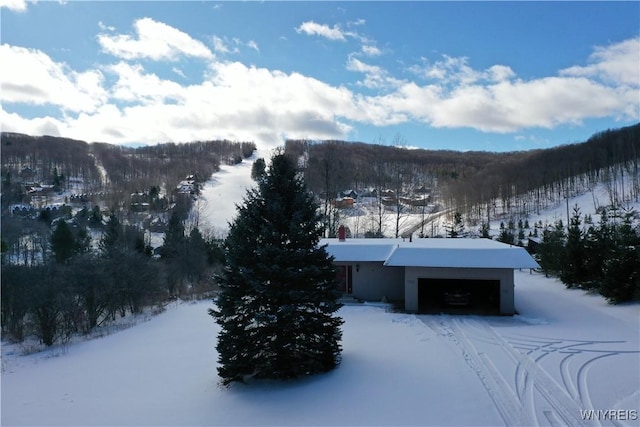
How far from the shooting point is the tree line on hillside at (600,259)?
16.0 metres

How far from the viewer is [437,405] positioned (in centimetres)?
729

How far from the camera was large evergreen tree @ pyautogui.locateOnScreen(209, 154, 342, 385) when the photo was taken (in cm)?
881

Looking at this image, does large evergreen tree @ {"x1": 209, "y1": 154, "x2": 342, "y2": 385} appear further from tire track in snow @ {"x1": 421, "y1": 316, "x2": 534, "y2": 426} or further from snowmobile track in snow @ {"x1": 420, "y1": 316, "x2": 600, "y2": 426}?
snowmobile track in snow @ {"x1": 420, "y1": 316, "x2": 600, "y2": 426}

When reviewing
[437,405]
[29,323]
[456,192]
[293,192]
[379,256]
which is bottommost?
[29,323]

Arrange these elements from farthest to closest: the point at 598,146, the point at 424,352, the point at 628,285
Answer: the point at 598,146 < the point at 628,285 < the point at 424,352

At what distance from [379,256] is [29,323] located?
52.8ft

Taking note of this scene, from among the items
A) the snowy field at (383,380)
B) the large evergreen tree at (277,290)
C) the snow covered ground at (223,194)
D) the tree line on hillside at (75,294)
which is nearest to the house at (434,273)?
the snowy field at (383,380)

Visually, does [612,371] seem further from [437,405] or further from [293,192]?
[293,192]

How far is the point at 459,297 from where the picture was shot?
16.6 metres

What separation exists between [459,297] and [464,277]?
1.24 metres

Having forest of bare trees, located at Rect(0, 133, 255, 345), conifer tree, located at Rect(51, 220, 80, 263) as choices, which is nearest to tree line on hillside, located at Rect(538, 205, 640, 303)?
forest of bare trees, located at Rect(0, 133, 255, 345)

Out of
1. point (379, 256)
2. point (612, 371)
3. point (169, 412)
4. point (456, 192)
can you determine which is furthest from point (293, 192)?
point (456, 192)

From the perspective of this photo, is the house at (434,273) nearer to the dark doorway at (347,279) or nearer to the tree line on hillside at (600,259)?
the dark doorway at (347,279)

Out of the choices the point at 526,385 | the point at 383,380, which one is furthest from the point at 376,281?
the point at 526,385
